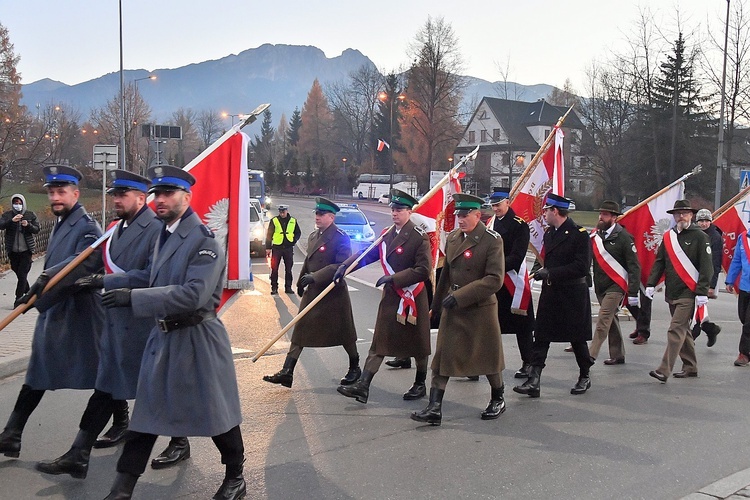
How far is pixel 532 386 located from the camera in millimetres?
7133

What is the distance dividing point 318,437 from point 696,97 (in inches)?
1732

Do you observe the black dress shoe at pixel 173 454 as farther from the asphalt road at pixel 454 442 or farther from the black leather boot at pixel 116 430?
the black leather boot at pixel 116 430

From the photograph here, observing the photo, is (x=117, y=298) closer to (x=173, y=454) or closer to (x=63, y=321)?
(x=63, y=321)

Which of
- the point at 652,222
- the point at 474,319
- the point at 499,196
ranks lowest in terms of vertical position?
the point at 474,319

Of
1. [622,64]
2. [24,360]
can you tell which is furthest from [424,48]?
[24,360]

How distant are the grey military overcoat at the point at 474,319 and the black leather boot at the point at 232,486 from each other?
7.37ft

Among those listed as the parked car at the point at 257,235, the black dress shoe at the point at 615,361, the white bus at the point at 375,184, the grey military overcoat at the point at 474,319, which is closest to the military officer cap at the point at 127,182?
the grey military overcoat at the point at 474,319

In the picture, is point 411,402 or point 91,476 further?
point 411,402

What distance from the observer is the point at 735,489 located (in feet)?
15.4

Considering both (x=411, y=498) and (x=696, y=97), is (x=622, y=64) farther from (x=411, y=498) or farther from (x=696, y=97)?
(x=411, y=498)

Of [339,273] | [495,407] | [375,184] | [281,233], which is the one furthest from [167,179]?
[375,184]

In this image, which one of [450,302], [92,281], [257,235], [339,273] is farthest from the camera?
[257,235]

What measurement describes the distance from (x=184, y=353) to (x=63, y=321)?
1.49m

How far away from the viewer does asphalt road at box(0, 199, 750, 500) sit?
15.5ft
